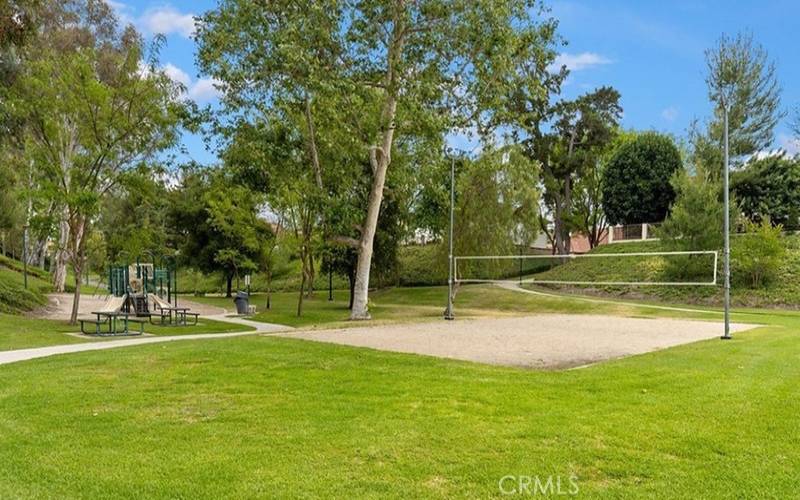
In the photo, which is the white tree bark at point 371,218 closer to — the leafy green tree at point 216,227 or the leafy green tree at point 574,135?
the leafy green tree at point 216,227

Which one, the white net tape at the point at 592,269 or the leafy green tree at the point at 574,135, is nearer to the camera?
the white net tape at the point at 592,269

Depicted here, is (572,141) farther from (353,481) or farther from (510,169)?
(353,481)

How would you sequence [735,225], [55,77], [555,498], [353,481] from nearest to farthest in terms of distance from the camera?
[555,498] → [353,481] → [55,77] → [735,225]

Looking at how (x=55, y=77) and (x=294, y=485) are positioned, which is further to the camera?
(x=55, y=77)

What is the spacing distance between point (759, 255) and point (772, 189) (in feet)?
32.9

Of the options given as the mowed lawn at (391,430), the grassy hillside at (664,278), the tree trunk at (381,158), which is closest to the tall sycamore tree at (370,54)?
the tree trunk at (381,158)

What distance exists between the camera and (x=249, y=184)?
2033cm

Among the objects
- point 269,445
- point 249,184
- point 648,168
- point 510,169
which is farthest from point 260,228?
point 648,168

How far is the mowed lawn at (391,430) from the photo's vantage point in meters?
3.53

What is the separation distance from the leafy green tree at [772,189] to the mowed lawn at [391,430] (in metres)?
28.5

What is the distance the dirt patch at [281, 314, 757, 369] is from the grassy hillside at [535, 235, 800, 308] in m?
9.99

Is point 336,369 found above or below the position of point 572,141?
below

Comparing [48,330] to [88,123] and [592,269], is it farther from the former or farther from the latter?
[592,269]

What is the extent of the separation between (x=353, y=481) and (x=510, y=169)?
22.2 metres
